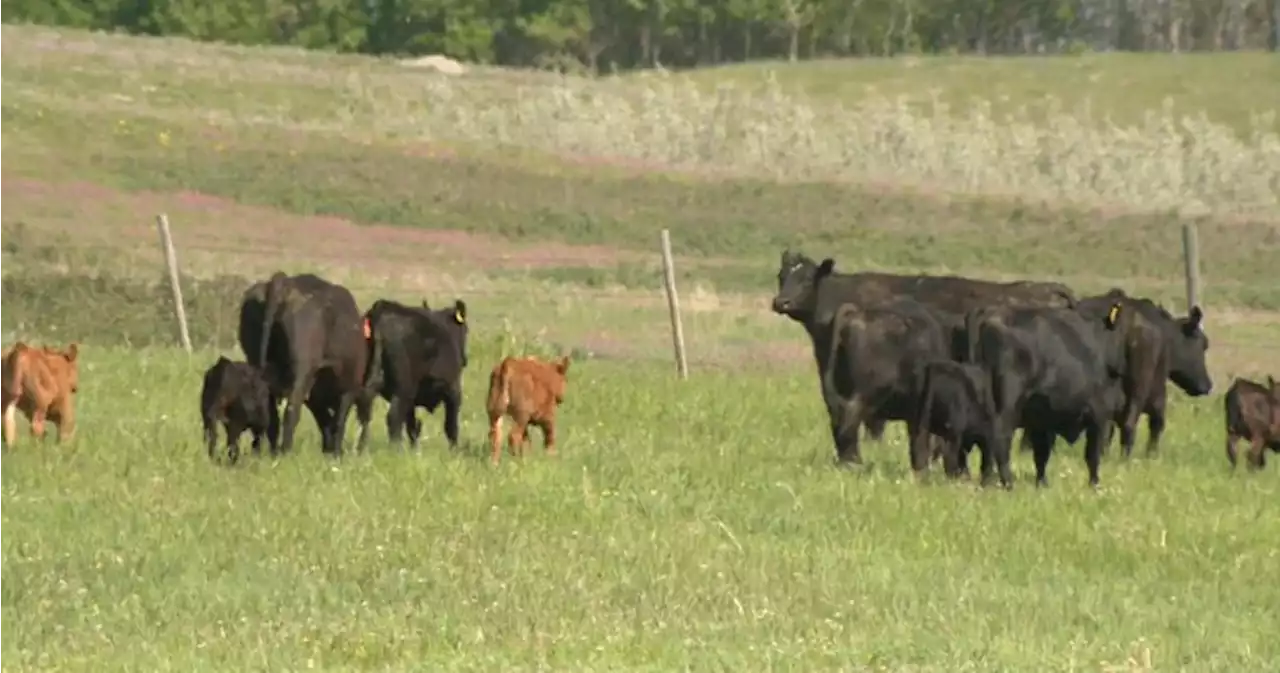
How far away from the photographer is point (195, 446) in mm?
15648

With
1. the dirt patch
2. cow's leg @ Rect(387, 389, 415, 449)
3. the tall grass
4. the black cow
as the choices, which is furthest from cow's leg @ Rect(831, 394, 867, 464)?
the tall grass

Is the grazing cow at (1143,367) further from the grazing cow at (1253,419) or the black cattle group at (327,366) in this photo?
the black cattle group at (327,366)

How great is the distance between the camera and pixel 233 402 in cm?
1480

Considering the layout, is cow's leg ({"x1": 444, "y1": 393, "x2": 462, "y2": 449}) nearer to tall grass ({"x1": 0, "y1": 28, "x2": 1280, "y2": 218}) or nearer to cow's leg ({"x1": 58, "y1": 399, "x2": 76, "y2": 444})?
cow's leg ({"x1": 58, "y1": 399, "x2": 76, "y2": 444})

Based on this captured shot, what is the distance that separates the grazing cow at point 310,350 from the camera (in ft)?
51.1

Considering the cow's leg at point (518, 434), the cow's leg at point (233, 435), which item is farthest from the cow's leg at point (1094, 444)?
the cow's leg at point (233, 435)

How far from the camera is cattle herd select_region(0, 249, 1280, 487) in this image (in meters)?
15.5

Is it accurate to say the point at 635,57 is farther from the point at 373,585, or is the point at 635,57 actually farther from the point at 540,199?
the point at 373,585

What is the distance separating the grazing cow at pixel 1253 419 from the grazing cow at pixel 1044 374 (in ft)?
5.06

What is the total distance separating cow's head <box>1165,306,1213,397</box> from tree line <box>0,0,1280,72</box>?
3679 inches

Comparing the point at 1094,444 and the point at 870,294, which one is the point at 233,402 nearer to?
the point at 1094,444

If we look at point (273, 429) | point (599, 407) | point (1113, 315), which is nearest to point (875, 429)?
point (1113, 315)

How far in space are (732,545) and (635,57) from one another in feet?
394

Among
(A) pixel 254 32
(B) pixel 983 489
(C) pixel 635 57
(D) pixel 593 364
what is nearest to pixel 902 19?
(C) pixel 635 57
